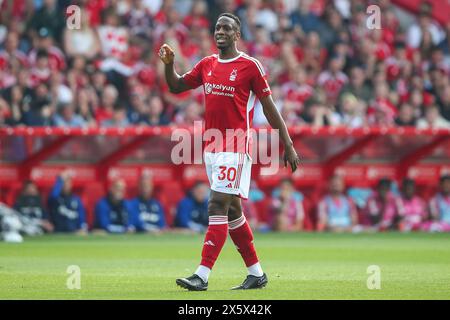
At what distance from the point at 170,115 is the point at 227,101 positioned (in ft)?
37.2

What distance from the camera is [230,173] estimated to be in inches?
389

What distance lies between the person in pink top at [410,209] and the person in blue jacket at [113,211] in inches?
214

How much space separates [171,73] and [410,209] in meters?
12.1

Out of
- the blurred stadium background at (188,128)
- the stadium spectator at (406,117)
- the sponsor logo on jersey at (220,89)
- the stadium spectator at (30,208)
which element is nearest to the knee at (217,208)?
the sponsor logo on jersey at (220,89)

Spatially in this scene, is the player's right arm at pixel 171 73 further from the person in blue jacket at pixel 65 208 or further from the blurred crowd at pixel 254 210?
the person in blue jacket at pixel 65 208

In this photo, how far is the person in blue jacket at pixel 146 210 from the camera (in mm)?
20000

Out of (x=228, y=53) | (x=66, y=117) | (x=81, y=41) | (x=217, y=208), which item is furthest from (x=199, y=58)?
(x=217, y=208)

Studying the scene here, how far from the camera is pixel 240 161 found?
9.95 meters

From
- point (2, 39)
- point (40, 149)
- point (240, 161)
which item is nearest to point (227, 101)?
point (240, 161)

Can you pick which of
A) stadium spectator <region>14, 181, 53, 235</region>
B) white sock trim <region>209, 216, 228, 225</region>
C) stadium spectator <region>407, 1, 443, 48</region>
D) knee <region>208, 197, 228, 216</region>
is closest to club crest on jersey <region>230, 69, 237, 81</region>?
knee <region>208, 197, 228, 216</region>

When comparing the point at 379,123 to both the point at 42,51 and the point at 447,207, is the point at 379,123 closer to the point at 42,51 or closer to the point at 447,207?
the point at 447,207

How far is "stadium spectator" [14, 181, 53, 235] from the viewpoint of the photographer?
62.2ft

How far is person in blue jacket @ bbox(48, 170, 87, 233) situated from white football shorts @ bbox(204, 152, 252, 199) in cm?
972

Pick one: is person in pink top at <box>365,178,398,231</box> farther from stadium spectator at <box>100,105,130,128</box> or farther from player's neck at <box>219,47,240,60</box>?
player's neck at <box>219,47,240,60</box>
